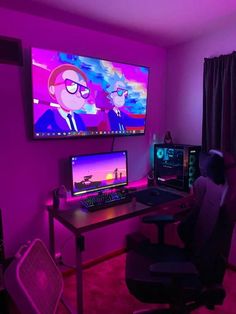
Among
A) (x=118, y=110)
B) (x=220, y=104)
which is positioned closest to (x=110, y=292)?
(x=118, y=110)

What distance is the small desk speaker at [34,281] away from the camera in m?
0.96

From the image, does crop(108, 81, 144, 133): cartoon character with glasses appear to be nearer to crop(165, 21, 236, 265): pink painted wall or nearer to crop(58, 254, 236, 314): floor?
crop(165, 21, 236, 265): pink painted wall

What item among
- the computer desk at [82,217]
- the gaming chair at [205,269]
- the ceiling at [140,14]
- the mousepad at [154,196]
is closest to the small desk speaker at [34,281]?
the computer desk at [82,217]

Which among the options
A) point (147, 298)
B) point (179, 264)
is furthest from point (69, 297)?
point (179, 264)

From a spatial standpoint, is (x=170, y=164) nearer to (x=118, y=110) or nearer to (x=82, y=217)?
(x=118, y=110)

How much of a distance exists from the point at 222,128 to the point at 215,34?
2.98 feet

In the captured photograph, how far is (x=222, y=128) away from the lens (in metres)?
2.36

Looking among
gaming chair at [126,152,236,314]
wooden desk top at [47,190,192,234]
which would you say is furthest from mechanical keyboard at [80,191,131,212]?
gaming chair at [126,152,236,314]

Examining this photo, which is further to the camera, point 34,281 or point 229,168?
point 229,168

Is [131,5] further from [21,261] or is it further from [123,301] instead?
[123,301]

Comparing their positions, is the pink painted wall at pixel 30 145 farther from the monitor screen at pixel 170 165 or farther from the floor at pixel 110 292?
the monitor screen at pixel 170 165

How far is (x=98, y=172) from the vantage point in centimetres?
231

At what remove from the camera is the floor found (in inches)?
77.6

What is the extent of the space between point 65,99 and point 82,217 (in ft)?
3.16
